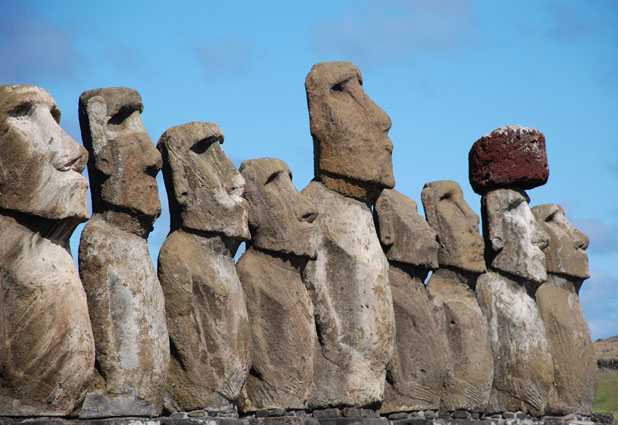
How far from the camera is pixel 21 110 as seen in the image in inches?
382

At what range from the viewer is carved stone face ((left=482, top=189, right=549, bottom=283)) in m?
15.7

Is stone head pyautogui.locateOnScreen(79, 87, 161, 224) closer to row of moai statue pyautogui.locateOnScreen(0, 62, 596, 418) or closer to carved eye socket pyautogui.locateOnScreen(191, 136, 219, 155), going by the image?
row of moai statue pyautogui.locateOnScreen(0, 62, 596, 418)

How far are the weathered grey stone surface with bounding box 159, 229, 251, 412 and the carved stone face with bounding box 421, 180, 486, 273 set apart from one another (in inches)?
170

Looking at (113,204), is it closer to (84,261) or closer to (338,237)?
(84,261)

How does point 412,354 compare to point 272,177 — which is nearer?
point 272,177

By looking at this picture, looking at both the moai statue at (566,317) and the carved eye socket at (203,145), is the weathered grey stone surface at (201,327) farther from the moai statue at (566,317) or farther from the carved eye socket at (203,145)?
the moai statue at (566,317)

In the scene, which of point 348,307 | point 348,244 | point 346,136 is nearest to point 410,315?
point 348,307

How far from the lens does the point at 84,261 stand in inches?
416

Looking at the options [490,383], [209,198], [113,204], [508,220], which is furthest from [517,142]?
[113,204]

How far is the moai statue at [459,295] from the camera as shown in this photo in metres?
14.6

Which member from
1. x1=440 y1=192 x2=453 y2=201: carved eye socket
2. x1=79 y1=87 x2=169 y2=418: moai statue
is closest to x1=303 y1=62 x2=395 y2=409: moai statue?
x1=440 y1=192 x2=453 y2=201: carved eye socket

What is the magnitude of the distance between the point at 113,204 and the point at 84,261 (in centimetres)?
60

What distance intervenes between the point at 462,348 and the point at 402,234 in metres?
1.74

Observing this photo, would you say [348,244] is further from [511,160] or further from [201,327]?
[511,160]
